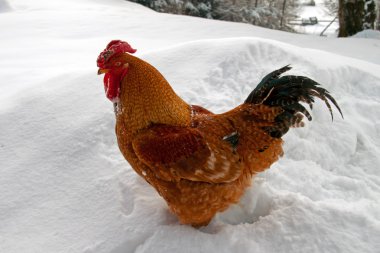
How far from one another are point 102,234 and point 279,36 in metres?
5.97

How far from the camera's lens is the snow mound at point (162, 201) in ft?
6.97

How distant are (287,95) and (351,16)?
7.02m

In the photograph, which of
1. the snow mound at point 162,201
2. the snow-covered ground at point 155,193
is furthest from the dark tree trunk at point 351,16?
the snow mound at point 162,201

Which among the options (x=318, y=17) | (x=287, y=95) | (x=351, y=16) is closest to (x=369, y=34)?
(x=351, y=16)

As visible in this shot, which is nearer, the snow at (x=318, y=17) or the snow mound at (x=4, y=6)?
the snow mound at (x=4, y=6)

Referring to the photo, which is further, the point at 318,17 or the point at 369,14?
the point at 318,17

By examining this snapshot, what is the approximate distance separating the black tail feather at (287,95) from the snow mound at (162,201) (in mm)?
557

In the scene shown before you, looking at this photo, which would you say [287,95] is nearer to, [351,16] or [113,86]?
[113,86]

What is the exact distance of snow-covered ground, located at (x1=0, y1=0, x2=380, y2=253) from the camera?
2.13 m

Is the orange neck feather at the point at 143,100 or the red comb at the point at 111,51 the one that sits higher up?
the red comb at the point at 111,51

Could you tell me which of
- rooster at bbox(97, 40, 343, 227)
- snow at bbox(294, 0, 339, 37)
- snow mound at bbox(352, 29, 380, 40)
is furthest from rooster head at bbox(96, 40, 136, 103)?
snow at bbox(294, 0, 339, 37)

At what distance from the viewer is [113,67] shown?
2.16 m

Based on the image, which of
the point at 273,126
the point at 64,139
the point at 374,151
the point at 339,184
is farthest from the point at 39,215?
the point at 374,151

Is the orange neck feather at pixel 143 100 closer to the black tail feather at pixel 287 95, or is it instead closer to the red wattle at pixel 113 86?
the red wattle at pixel 113 86
